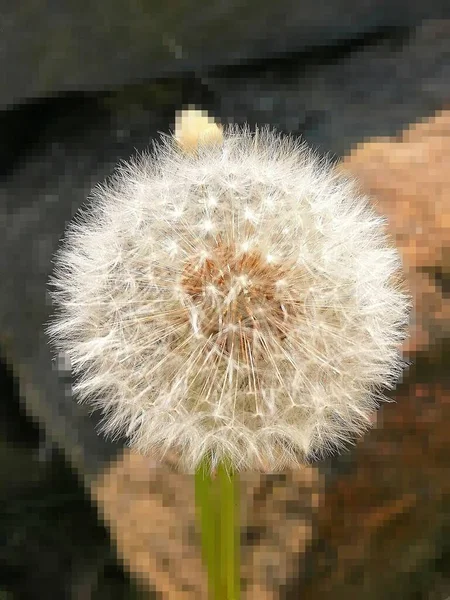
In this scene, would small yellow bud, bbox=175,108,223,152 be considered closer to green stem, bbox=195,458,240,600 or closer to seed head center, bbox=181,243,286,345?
seed head center, bbox=181,243,286,345

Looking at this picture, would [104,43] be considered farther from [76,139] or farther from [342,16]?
[342,16]

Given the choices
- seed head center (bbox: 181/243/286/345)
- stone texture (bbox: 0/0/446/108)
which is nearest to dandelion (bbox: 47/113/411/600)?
seed head center (bbox: 181/243/286/345)

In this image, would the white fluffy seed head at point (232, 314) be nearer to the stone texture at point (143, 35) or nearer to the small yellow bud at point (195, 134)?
the small yellow bud at point (195, 134)

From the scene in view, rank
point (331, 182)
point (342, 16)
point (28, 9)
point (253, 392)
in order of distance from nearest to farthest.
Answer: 1. point (253, 392)
2. point (331, 182)
3. point (28, 9)
4. point (342, 16)

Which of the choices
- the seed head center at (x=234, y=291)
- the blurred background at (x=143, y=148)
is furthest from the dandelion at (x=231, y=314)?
the blurred background at (x=143, y=148)

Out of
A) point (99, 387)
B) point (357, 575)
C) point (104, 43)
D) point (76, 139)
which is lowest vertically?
point (357, 575)

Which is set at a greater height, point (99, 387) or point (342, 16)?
point (342, 16)

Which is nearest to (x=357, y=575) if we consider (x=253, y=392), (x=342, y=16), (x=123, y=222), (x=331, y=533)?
(x=331, y=533)
